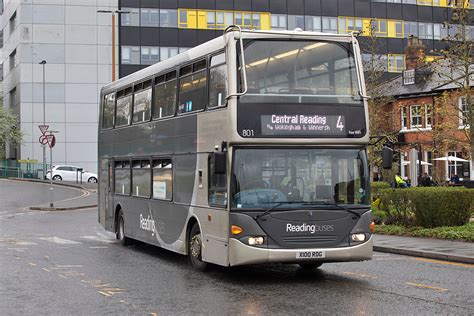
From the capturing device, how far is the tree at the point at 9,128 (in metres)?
65.2

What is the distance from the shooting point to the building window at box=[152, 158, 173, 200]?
1431 cm

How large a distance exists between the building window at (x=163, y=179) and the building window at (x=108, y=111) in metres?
3.64

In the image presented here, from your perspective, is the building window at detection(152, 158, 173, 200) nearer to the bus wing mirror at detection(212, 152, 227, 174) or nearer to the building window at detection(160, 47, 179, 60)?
the bus wing mirror at detection(212, 152, 227, 174)

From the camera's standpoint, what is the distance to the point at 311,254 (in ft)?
36.8

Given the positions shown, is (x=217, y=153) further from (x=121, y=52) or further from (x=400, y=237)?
(x=121, y=52)

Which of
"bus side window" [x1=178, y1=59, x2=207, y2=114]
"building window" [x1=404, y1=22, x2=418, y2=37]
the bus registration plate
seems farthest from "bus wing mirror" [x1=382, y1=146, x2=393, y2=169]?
"building window" [x1=404, y1=22, x2=418, y2=37]

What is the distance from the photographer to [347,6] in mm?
68750

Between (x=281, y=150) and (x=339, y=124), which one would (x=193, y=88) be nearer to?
(x=281, y=150)

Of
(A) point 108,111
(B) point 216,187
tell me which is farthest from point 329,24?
(B) point 216,187

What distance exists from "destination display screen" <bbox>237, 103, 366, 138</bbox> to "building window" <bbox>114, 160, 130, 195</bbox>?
21.3ft

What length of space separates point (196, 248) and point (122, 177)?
210 inches

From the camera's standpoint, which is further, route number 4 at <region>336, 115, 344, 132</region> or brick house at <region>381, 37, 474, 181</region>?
brick house at <region>381, 37, 474, 181</region>

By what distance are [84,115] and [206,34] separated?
1358 centimetres

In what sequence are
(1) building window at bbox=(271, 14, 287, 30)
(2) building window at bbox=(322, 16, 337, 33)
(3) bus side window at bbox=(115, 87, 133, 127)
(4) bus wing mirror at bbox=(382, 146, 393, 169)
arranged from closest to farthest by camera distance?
(4) bus wing mirror at bbox=(382, 146, 393, 169), (3) bus side window at bbox=(115, 87, 133, 127), (1) building window at bbox=(271, 14, 287, 30), (2) building window at bbox=(322, 16, 337, 33)
